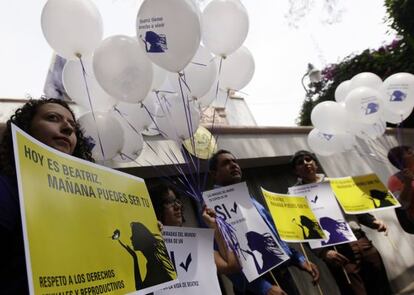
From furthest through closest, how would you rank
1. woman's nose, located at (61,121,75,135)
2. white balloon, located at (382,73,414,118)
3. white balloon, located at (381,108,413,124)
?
1. white balloon, located at (381,108,413,124)
2. white balloon, located at (382,73,414,118)
3. woman's nose, located at (61,121,75,135)

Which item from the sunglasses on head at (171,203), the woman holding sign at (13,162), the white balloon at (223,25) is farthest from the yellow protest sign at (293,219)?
the woman holding sign at (13,162)

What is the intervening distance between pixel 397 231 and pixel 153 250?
5.68 meters

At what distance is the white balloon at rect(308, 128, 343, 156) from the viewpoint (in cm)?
458

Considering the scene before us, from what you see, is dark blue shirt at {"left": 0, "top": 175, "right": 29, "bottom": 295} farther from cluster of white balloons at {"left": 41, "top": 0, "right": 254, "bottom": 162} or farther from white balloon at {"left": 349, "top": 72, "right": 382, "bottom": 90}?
white balloon at {"left": 349, "top": 72, "right": 382, "bottom": 90}

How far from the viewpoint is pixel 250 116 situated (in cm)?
804

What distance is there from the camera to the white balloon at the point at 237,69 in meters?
3.15

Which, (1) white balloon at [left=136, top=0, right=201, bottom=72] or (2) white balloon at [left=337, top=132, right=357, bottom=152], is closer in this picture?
(1) white balloon at [left=136, top=0, right=201, bottom=72]

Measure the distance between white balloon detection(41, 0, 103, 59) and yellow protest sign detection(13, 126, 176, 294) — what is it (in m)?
1.17

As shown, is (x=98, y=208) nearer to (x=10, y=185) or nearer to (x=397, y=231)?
(x=10, y=185)

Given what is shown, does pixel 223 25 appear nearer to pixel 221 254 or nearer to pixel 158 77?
pixel 158 77

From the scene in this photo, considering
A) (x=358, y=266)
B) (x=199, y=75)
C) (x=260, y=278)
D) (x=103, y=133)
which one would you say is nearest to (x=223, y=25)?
(x=199, y=75)

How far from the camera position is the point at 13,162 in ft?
4.58

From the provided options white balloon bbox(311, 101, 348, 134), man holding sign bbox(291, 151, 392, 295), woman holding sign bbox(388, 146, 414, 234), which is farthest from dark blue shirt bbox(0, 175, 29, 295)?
white balloon bbox(311, 101, 348, 134)

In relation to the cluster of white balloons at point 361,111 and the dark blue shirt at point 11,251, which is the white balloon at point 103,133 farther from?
the cluster of white balloons at point 361,111
